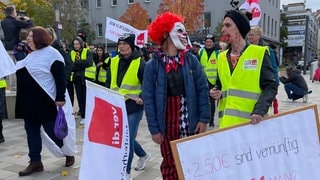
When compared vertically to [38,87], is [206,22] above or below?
above

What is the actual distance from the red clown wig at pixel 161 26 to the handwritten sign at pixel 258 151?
1041 mm

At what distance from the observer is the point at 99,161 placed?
3059 mm

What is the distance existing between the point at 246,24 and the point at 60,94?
2589 mm

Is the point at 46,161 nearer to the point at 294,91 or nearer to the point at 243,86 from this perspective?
the point at 243,86

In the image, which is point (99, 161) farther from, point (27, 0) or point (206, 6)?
point (206, 6)

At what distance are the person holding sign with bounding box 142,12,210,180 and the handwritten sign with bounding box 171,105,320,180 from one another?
20.0 inches

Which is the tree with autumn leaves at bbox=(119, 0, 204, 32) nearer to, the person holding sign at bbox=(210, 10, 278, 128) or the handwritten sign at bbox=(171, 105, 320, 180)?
the person holding sign at bbox=(210, 10, 278, 128)

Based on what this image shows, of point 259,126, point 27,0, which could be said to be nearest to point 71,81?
point 259,126

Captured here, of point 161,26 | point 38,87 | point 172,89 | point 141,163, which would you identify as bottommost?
point 141,163

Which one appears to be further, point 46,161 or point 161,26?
point 46,161

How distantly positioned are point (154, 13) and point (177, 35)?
3886 centimetres

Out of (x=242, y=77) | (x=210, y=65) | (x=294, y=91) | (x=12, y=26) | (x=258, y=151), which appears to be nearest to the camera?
(x=258, y=151)

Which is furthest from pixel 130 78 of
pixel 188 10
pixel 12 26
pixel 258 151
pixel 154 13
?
pixel 154 13

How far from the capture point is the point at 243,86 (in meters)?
2.96
